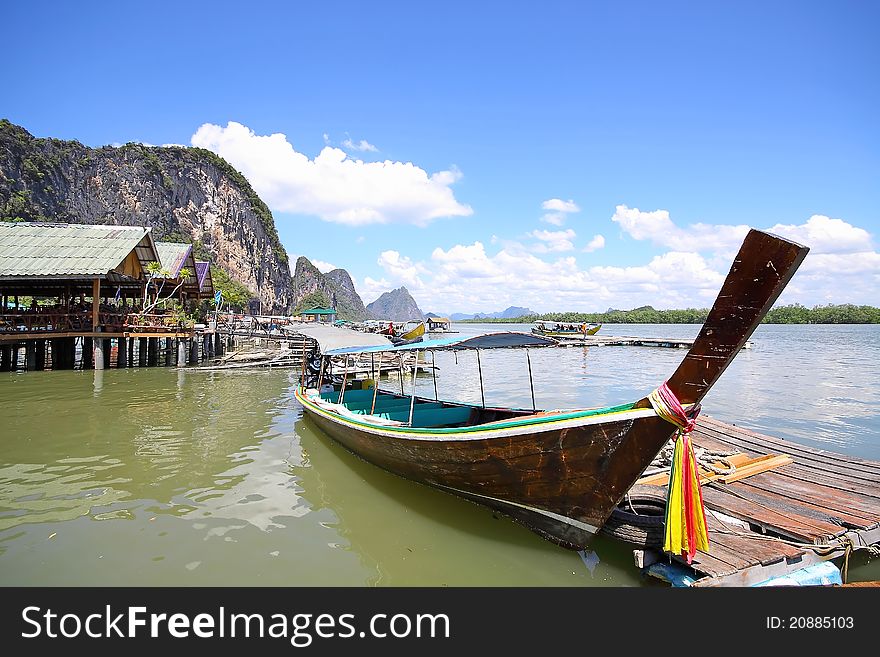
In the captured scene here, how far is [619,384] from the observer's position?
2141 cm

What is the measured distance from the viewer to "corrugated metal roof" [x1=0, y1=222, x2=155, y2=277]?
18.5 meters

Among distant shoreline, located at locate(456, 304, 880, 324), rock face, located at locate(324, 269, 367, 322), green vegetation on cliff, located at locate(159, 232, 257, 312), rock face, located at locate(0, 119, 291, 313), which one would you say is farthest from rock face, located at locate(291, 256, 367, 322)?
→ distant shoreline, located at locate(456, 304, 880, 324)

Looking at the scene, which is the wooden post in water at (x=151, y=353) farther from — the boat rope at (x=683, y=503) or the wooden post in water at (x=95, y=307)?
the boat rope at (x=683, y=503)

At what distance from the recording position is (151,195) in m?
70.4

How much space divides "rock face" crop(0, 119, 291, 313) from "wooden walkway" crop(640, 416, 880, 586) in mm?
64702

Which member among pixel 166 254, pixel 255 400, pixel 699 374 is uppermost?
pixel 166 254

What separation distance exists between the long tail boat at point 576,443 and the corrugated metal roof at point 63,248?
18376mm

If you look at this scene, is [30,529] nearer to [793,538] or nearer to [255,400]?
[793,538]

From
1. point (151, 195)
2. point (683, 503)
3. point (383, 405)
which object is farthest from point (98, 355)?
point (151, 195)

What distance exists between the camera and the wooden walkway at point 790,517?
4047 millimetres

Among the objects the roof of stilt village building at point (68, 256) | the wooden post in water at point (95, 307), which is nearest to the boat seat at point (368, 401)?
the roof of stilt village building at point (68, 256)

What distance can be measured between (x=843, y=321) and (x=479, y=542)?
111m

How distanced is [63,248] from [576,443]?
23891mm

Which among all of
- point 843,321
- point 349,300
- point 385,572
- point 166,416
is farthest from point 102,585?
point 349,300
